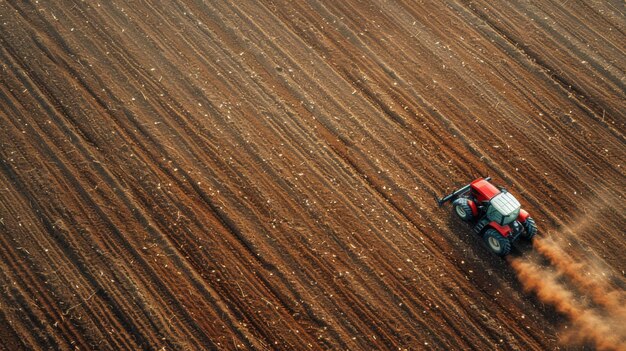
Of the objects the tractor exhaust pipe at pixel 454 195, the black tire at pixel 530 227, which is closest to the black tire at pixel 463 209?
the tractor exhaust pipe at pixel 454 195

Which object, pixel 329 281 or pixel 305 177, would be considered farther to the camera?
pixel 305 177

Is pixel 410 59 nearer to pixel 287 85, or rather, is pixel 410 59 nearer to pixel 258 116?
pixel 287 85

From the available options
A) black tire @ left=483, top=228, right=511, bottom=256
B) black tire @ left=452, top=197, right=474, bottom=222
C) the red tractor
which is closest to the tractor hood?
the red tractor

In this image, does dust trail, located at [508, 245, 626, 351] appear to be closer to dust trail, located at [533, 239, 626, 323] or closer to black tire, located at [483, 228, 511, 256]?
dust trail, located at [533, 239, 626, 323]

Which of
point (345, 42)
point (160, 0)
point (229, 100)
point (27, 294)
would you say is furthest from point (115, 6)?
point (27, 294)

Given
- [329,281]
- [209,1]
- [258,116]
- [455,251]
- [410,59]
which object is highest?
[209,1]

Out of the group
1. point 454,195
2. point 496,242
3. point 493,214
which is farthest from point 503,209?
point 454,195

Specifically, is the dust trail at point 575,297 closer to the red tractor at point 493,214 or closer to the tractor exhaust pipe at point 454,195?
the red tractor at point 493,214

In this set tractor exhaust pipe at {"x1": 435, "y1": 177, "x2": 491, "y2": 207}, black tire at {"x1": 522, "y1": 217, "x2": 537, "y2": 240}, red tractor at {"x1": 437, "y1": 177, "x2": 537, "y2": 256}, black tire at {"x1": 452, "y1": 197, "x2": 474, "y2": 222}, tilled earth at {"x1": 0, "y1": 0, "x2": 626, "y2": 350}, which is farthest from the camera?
tractor exhaust pipe at {"x1": 435, "y1": 177, "x2": 491, "y2": 207}
